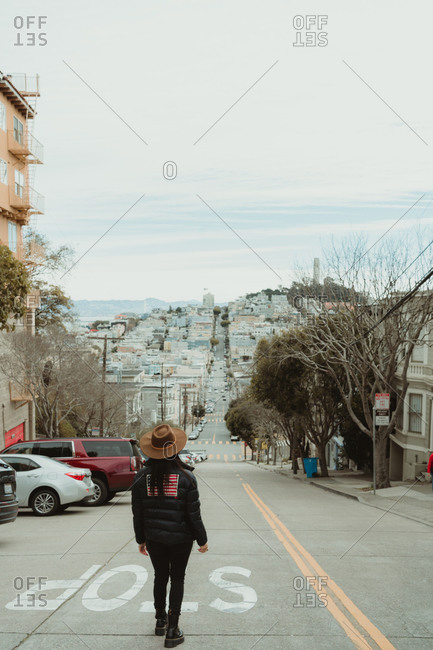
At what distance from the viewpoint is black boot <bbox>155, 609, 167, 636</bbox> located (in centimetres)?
628

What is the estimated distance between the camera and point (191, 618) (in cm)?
681

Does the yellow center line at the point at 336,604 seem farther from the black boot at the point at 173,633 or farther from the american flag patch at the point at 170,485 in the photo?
the american flag patch at the point at 170,485

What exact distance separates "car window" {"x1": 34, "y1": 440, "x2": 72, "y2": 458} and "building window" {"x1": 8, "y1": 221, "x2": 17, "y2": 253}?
1730 centimetres

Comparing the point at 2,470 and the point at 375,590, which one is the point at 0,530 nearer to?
the point at 2,470

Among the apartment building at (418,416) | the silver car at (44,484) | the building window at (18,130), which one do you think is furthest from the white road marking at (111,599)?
the building window at (18,130)

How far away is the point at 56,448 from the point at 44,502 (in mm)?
2910

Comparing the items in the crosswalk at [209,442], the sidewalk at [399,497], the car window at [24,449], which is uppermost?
the car window at [24,449]

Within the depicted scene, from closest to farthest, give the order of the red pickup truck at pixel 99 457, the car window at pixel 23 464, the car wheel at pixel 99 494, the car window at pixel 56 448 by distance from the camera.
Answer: the car window at pixel 23 464, the car wheel at pixel 99 494, the red pickup truck at pixel 99 457, the car window at pixel 56 448

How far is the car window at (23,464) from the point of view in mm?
16047

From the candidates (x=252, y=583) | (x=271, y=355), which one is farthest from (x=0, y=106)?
(x=252, y=583)

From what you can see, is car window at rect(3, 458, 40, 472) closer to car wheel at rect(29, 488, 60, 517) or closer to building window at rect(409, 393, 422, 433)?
car wheel at rect(29, 488, 60, 517)

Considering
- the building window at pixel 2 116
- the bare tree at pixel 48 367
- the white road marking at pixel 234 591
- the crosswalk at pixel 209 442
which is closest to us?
the white road marking at pixel 234 591

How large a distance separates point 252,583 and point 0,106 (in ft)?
93.2

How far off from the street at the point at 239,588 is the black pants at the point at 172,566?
15.5 inches
